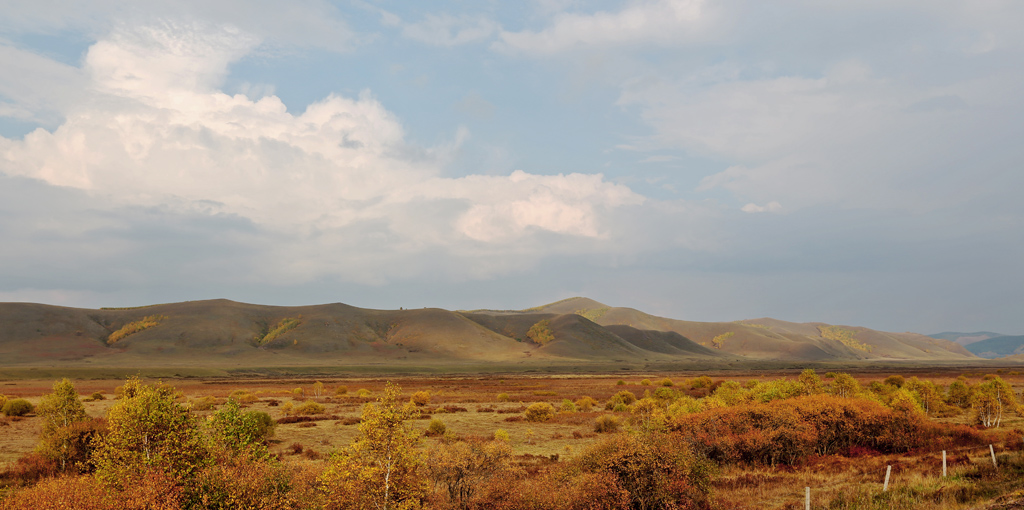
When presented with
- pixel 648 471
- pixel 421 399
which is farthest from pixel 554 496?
pixel 421 399

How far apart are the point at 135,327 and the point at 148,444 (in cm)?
18577

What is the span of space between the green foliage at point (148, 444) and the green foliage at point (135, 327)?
6895 inches

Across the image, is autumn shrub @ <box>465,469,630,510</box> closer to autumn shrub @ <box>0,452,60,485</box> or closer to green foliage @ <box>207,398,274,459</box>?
green foliage @ <box>207,398,274,459</box>

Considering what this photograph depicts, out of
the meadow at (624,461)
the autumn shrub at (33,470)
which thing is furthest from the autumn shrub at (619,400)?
the autumn shrub at (33,470)

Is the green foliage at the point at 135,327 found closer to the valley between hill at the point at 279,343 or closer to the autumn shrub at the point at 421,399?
the valley between hill at the point at 279,343

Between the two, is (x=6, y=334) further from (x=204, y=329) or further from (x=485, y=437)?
(x=485, y=437)

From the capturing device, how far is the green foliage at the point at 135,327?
492 ft

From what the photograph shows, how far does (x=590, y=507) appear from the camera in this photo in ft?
45.2

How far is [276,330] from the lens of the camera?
173125 millimetres

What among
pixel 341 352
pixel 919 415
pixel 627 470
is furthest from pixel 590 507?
pixel 341 352

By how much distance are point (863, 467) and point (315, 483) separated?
20.8m

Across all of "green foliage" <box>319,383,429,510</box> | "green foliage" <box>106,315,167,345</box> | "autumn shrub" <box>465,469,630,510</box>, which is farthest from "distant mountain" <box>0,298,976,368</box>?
"green foliage" <box>319,383,429,510</box>

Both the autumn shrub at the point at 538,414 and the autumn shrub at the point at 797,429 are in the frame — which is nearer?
the autumn shrub at the point at 797,429

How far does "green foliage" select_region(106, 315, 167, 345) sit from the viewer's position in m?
150
